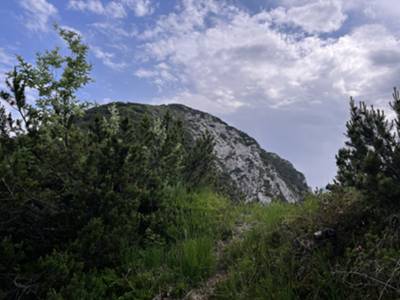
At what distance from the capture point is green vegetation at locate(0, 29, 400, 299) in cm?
334

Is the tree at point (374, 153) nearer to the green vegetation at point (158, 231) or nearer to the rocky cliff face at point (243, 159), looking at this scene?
the green vegetation at point (158, 231)

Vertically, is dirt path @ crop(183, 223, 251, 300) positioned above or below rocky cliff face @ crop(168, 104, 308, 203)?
below

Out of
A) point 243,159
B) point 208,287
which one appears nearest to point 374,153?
point 208,287

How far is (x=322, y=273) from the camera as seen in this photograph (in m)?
3.32

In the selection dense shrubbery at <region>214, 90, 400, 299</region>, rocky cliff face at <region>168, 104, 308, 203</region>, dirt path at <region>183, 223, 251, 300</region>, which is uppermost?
rocky cliff face at <region>168, 104, 308, 203</region>

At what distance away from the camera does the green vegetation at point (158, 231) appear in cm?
334

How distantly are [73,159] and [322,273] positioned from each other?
3.66 m

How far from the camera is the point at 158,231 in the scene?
5.60 meters

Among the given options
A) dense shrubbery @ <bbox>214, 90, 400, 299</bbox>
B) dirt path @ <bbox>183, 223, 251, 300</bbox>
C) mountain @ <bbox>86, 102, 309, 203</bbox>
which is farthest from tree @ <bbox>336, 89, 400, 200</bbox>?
mountain @ <bbox>86, 102, 309, 203</bbox>

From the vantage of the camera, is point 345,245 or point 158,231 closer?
point 345,245

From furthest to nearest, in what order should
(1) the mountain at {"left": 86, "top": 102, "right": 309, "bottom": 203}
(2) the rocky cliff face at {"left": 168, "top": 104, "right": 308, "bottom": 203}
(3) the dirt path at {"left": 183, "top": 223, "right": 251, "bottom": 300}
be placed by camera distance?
1. (2) the rocky cliff face at {"left": 168, "top": 104, "right": 308, "bottom": 203}
2. (1) the mountain at {"left": 86, "top": 102, "right": 309, "bottom": 203}
3. (3) the dirt path at {"left": 183, "top": 223, "right": 251, "bottom": 300}

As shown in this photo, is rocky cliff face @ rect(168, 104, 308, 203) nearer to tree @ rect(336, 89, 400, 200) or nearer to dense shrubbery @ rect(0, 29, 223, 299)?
dense shrubbery @ rect(0, 29, 223, 299)

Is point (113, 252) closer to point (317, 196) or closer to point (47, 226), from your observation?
point (47, 226)

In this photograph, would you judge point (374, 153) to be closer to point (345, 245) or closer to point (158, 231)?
point (345, 245)
